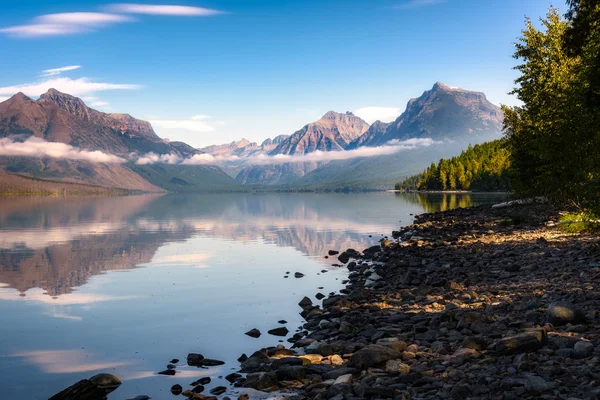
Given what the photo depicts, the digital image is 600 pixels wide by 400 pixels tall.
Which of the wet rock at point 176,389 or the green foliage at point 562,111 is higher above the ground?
the green foliage at point 562,111

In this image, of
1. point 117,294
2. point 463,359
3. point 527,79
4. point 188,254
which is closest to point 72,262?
point 188,254

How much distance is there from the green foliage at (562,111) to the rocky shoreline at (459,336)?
5.17 m

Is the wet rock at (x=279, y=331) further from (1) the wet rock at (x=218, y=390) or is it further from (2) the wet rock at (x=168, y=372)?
(1) the wet rock at (x=218, y=390)

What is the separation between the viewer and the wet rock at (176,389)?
15859 millimetres

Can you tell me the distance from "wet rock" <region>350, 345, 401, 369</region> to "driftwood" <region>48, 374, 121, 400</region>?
26.1 ft

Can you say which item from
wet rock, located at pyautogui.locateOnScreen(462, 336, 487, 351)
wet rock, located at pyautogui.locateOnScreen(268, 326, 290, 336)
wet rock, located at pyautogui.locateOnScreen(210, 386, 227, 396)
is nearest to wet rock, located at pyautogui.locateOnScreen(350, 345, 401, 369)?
wet rock, located at pyautogui.locateOnScreen(462, 336, 487, 351)

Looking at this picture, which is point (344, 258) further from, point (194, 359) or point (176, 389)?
point (176, 389)

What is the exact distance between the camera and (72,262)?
45656 millimetres

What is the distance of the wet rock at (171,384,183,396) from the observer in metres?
15.9

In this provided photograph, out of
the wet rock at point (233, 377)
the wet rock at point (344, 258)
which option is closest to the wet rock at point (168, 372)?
the wet rock at point (233, 377)

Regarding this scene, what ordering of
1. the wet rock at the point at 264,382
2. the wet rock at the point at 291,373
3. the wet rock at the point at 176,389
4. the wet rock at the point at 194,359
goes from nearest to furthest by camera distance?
the wet rock at the point at 264,382, the wet rock at the point at 291,373, the wet rock at the point at 176,389, the wet rock at the point at 194,359

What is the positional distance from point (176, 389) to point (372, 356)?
20.9 ft

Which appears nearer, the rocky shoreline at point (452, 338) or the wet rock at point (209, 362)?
the rocky shoreline at point (452, 338)

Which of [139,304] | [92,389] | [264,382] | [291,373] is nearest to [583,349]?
[291,373]
